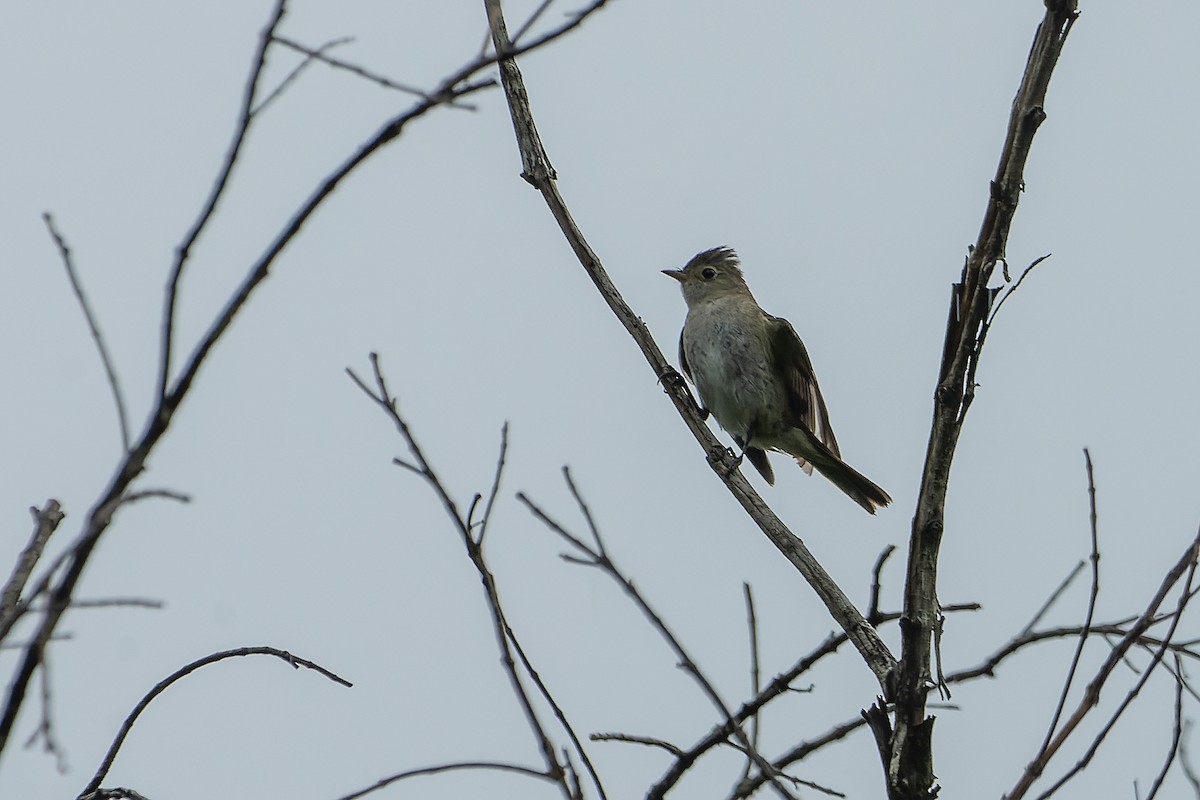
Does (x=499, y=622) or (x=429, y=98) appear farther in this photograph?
(x=499, y=622)

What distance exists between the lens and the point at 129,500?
69.1 inches

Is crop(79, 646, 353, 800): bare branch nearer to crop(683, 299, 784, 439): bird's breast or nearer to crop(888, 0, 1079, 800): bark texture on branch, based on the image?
crop(888, 0, 1079, 800): bark texture on branch

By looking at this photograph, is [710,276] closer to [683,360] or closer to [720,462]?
[683,360]

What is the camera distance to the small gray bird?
8.75 meters

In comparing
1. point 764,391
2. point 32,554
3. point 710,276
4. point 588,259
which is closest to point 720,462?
point 588,259

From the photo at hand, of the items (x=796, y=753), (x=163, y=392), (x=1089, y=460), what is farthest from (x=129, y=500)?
(x=1089, y=460)

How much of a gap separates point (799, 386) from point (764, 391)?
304mm

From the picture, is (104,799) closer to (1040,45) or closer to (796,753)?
(796,753)

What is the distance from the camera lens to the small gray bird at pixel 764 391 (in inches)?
344

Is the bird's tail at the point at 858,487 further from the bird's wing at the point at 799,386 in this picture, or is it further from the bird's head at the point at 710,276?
the bird's head at the point at 710,276

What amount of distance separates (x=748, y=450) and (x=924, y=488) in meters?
5.93

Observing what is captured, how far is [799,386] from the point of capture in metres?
8.91

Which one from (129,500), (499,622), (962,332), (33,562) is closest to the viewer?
(129,500)

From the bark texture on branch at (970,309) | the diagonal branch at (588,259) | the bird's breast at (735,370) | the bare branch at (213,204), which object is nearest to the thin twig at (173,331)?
the bare branch at (213,204)
